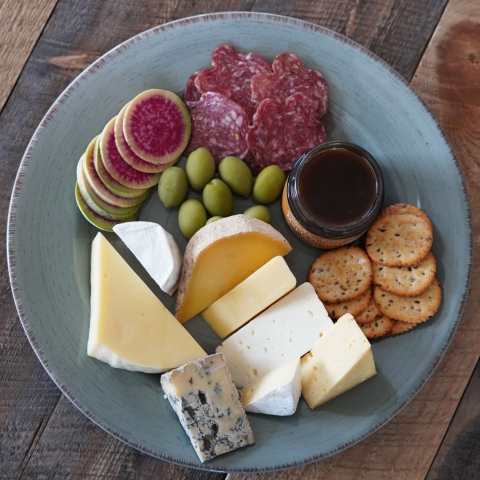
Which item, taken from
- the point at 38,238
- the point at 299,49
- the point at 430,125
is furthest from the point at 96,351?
the point at 430,125

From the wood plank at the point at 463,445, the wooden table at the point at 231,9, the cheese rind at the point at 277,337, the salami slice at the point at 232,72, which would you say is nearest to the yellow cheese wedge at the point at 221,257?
the cheese rind at the point at 277,337

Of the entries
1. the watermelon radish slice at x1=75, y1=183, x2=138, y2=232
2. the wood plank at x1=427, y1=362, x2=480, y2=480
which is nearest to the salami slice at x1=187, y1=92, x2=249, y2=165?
the watermelon radish slice at x1=75, y1=183, x2=138, y2=232

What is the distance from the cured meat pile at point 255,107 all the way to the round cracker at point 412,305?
0.53 meters

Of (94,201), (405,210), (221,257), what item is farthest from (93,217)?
(405,210)

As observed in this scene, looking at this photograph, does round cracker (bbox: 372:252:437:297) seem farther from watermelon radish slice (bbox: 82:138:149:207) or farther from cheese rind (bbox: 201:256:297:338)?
watermelon radish slice (bbox: 82:138:149:207)

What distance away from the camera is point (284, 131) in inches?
64.4

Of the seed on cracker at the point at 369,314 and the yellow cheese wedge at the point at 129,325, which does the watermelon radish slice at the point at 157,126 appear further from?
the seed on cracker at the point at 369,314

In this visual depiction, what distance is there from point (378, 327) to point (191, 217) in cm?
68

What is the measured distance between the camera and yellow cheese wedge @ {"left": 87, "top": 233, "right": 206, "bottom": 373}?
4.85ft

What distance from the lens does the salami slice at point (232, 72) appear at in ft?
5.41

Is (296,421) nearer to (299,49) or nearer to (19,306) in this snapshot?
(19,306)

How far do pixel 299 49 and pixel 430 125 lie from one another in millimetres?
488

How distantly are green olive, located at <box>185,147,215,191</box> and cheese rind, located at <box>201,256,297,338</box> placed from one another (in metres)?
0.33

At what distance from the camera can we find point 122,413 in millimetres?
1525
